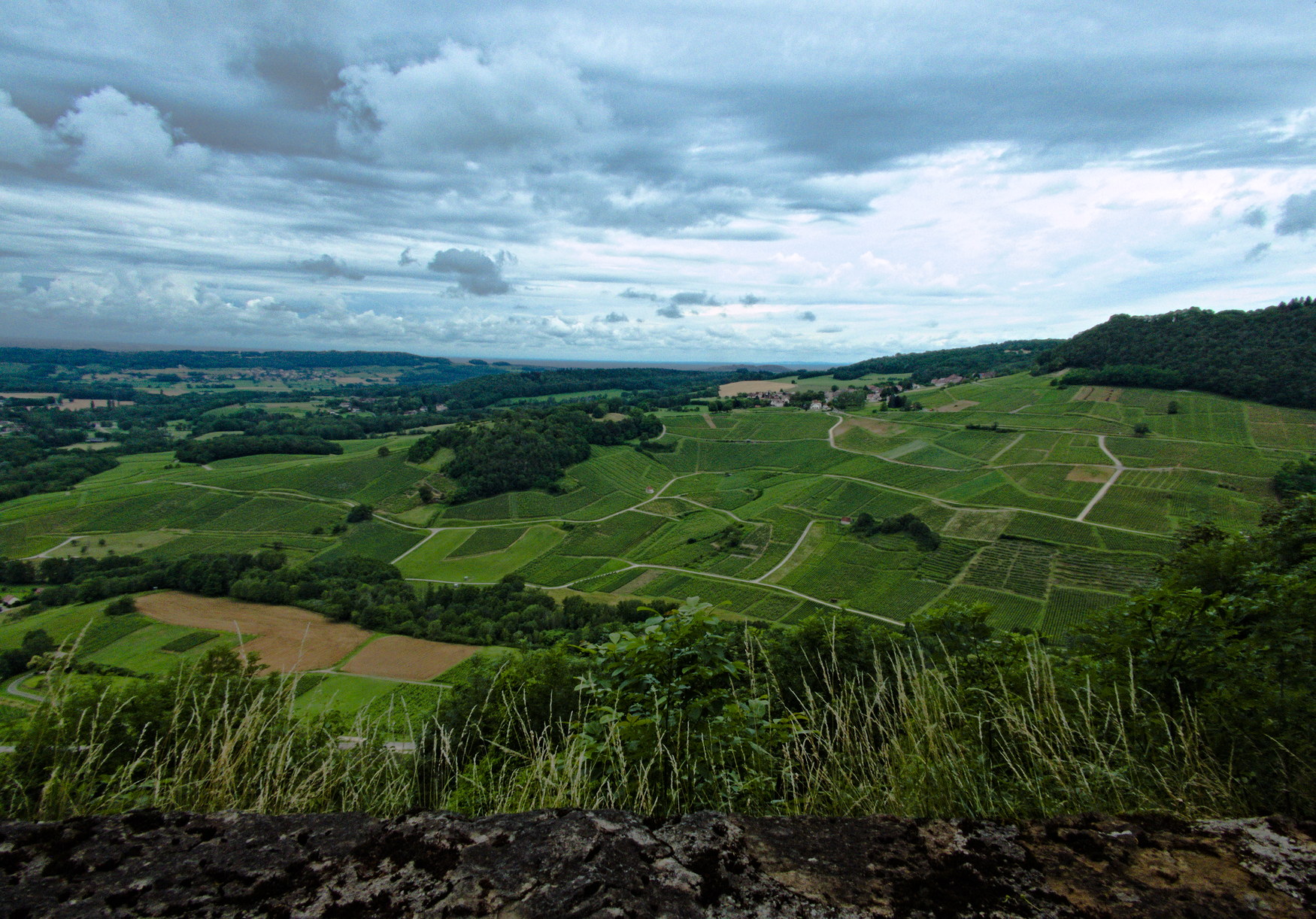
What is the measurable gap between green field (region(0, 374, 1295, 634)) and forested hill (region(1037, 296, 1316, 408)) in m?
4.83

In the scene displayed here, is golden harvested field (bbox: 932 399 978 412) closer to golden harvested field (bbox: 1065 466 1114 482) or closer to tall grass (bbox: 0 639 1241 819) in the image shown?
golden harvested field (bbox: 1065 466 1114 482)

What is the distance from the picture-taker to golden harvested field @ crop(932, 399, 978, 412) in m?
111

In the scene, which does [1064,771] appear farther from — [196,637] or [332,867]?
[196,637]

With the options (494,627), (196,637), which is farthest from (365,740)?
(196,637)

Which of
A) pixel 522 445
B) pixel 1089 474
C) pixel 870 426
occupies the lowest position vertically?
pixel 522 445

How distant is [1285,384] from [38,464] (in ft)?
731

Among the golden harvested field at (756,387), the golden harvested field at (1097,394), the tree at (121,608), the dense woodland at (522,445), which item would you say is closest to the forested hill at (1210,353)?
the golden harvested field at (1097,394)

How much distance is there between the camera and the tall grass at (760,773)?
3.33 m

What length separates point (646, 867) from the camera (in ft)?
6.42

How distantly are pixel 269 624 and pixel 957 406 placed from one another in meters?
119

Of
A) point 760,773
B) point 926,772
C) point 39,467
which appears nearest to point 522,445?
point 39,467

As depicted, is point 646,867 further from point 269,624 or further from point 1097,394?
point 1097,394

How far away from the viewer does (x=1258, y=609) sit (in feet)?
17.5

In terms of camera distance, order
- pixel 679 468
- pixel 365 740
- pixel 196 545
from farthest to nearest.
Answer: pixel 679 468 → pixel 196 545 → pixel 365 740
